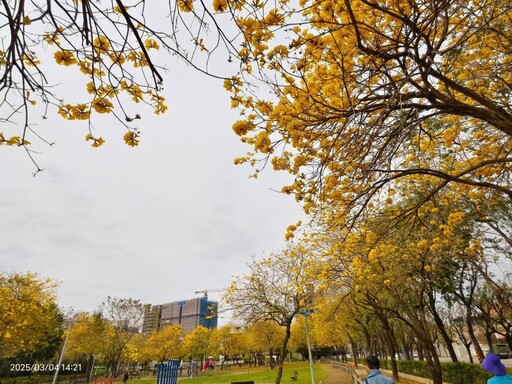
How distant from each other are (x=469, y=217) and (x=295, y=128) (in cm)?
1019

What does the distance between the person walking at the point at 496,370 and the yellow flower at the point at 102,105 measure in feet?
15.2

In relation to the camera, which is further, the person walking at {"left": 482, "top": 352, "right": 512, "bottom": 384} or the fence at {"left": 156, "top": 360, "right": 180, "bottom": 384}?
the fence at {"left": 156, "top": 360, "right": 180, "bottom": 384}

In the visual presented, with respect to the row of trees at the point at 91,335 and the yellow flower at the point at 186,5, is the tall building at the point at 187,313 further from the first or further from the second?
the yellow flower at the point at 186,5

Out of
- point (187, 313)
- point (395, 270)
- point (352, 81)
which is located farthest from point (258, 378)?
point (187, 313)

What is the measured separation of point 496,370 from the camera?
3.30 metres

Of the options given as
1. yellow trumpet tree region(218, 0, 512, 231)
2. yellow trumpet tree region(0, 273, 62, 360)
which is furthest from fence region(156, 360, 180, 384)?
yellow trumpet tree region(218, 0, 512, 231)

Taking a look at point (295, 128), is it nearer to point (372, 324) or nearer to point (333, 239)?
point (333, 239)

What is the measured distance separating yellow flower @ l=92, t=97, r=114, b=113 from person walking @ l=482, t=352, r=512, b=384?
462 cm

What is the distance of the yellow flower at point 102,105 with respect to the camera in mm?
2188

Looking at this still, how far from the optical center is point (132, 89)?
2363 millimetres

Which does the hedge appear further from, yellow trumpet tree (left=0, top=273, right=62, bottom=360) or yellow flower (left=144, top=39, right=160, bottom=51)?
yellow trumpet tree (left=0, top=273, right=62, bottom=360)

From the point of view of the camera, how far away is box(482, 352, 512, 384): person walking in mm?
3193

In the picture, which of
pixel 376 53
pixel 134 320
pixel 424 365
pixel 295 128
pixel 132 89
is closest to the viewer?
pixel 132 89

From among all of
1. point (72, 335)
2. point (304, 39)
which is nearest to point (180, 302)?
point (72, 335)
